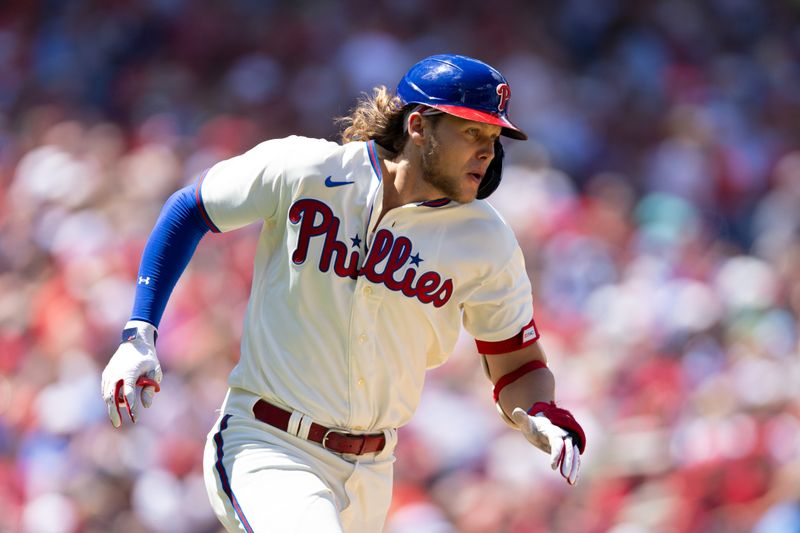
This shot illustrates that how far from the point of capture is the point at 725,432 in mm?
6844

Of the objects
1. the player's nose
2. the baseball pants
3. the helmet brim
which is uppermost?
the helmet brim

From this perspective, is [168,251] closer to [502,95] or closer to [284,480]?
[284,480]

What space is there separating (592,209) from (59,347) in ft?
12.7

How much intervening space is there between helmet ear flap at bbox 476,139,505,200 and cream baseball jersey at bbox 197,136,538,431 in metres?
0.13

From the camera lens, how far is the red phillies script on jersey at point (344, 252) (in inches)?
142

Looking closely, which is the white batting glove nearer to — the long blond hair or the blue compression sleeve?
the blue compression sleeve

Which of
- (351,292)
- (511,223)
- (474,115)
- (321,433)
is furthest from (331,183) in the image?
(511,223)

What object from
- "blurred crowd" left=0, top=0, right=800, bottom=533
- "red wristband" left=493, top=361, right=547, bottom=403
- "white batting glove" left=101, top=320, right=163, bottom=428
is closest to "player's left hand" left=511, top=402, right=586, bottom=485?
"red wristband" left=493, top=361, right=547, bottom=403

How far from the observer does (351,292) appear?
11.8ft

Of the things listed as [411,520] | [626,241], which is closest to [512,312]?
[411,520]

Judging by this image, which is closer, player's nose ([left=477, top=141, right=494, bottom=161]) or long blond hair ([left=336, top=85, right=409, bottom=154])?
player's nose ([left=477, top=141, right=494, bottom=161])

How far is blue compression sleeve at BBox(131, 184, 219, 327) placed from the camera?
12.0 feet

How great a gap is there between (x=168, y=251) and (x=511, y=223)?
5166 mm

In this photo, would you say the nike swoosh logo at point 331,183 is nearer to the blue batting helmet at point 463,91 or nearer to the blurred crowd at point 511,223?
the blue batting helmet at point 463,91
